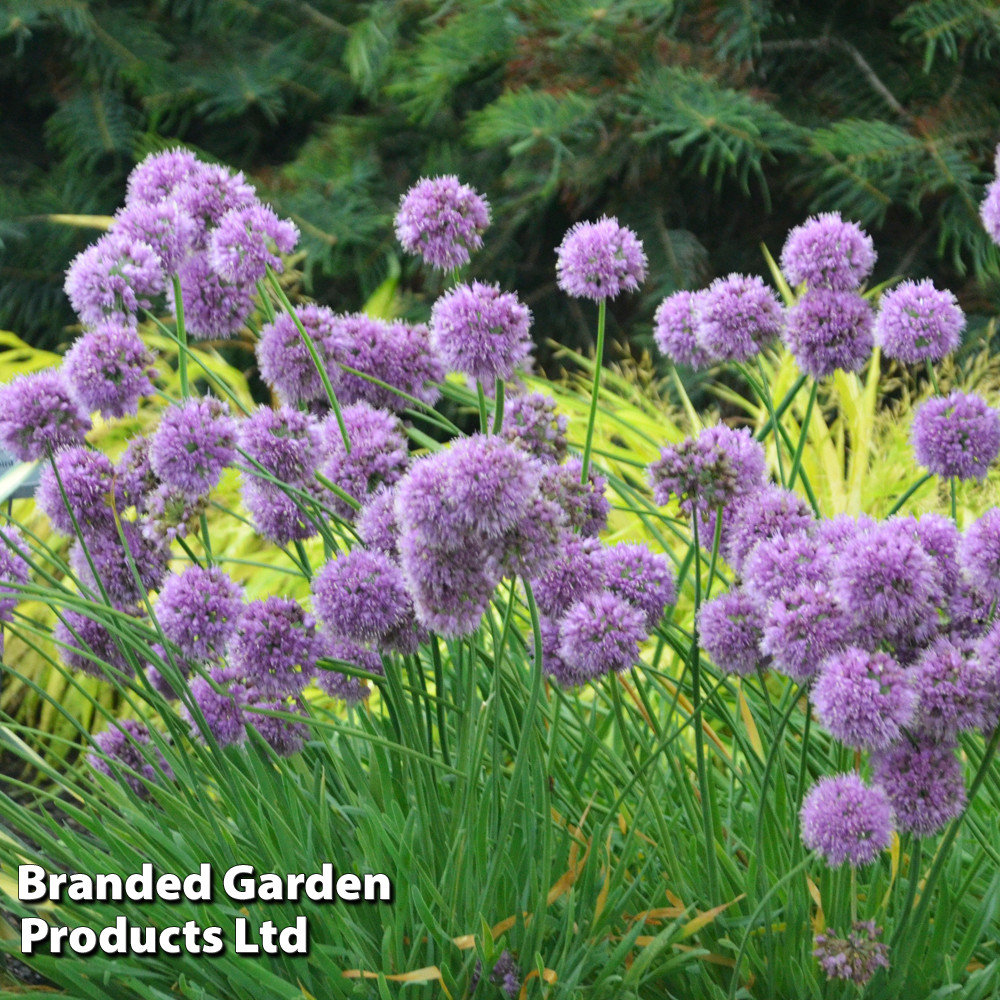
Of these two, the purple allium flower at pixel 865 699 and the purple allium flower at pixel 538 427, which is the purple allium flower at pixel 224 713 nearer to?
the purple allium flower at pixel 538 427

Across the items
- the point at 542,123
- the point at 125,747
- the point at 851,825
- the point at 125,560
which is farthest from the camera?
the point at 542,123

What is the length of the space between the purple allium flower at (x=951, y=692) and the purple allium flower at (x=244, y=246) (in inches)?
29.7

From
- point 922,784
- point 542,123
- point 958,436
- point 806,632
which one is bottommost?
point 922,784

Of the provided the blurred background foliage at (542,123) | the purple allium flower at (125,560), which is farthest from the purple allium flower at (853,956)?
the blurred background foliage at (542,123)

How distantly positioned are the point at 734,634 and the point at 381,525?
1.19 ft

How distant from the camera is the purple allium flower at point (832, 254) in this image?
1.35m

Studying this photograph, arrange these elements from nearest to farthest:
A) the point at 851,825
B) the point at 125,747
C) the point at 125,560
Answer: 1. the point at 851,825
2. the point at 125,560
3. the point at 125,747

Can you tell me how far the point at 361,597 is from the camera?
3.83 ft

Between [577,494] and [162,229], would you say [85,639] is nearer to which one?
[162,229]

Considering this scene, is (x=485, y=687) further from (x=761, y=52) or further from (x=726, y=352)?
(x=761, y=52)

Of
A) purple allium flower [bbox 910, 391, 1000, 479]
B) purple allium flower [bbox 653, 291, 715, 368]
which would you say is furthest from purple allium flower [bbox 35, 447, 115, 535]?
purple allium flower [bbox 910, 391, 1000, 479]

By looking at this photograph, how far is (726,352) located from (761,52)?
3.24m

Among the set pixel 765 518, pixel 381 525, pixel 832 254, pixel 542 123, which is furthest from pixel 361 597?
pixel 542 123

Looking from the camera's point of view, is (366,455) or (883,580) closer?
(883,580)
